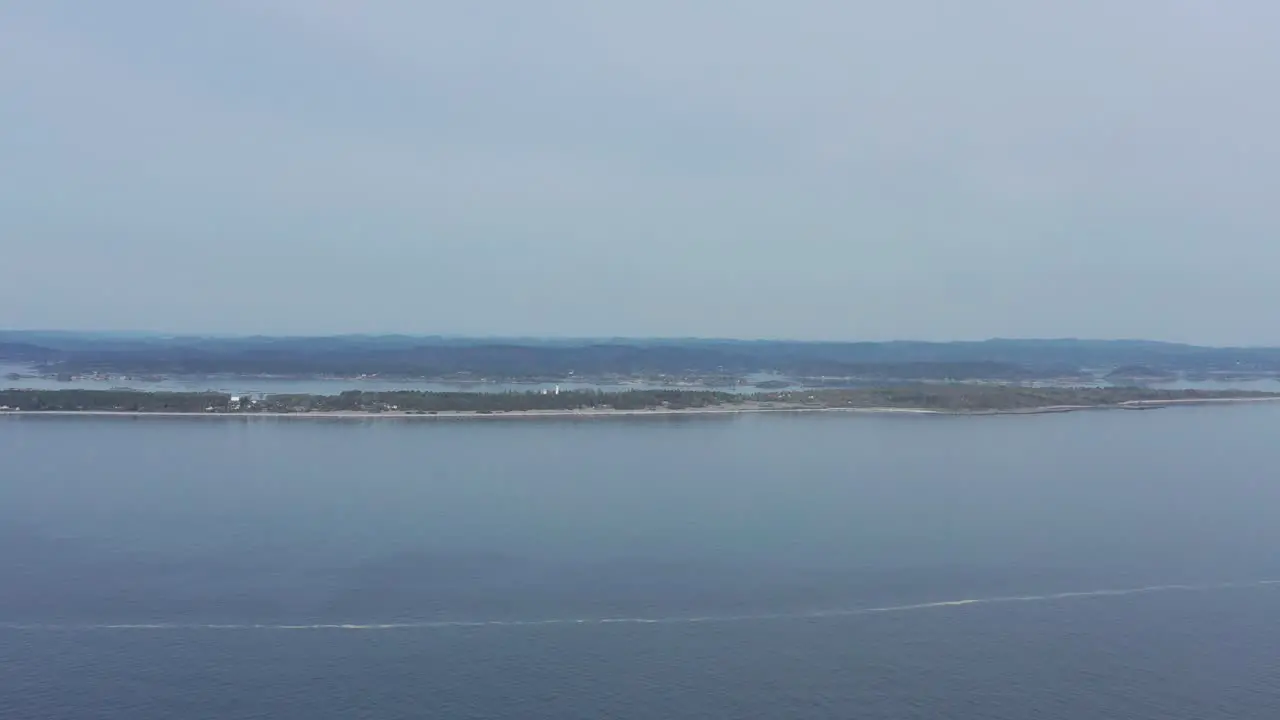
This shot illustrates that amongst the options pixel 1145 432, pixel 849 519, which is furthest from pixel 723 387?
pixel 849 519

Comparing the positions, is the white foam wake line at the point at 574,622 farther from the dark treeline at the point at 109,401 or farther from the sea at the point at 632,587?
the dark treeline at the point at 109,401

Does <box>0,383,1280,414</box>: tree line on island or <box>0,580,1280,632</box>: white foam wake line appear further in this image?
<box>0,383,1280,414</box>: tree line on island

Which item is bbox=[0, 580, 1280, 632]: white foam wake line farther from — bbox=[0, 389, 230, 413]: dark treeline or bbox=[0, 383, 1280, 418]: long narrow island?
bbox=[0, 389, 230, 413]: dark treeline

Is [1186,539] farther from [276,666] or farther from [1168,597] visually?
[276,666]

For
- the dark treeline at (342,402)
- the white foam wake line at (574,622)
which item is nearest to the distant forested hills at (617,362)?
the dark treeline at (342,402)

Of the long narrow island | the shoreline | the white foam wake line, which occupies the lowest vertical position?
the white foam wake line

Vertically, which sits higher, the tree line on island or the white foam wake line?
the tree line on island

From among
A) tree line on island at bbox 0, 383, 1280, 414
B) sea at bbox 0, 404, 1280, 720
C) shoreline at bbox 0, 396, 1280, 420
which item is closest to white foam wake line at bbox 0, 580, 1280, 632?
sea at bbox 0, 404, 1280, 720
